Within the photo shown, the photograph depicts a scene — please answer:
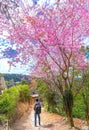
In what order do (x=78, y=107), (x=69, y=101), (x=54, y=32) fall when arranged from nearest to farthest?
(x=54, y=32) < (x=69, y=101) < (x=78, y=107)

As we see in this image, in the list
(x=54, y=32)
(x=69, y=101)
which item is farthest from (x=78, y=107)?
(x=54, y=32)

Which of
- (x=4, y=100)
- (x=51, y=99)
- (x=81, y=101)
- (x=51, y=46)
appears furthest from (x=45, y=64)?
(x=51, y=99)

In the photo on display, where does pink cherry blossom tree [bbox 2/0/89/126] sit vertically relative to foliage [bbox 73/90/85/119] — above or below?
above

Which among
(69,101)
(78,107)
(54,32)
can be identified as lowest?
(78,107)

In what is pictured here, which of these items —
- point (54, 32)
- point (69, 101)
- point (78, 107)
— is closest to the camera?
point (54, 32)

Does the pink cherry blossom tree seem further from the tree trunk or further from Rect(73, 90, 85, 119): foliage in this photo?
Rect(73, 90, 85, 119): foliage

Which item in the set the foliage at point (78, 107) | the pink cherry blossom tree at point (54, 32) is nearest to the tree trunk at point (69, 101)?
the pink cherry blossom tree at point (54, 32)

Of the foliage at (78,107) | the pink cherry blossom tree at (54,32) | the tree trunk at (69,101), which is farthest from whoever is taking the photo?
the foliage at (78,107)

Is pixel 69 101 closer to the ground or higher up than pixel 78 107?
higher up

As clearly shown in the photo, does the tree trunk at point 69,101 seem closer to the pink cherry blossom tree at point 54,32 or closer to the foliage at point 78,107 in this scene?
the pink cherry blossom tree at point 54,32

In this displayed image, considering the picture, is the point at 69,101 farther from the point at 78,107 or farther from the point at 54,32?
the point at 78,107

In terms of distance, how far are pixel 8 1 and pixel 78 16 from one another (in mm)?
7132

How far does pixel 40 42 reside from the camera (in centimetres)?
1120

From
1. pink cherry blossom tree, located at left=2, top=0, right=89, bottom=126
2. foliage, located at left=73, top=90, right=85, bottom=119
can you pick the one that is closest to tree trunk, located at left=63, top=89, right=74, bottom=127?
pink cherry blossom tree, located at left=2, top=0, right=89, bottom=126
